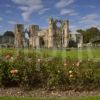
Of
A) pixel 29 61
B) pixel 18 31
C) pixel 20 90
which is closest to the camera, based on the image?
pixel 20 90

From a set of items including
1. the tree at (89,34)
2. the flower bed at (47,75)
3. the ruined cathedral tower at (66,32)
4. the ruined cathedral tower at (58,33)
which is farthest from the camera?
the tree at (89,34)

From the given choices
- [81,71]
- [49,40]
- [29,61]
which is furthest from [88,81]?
[49,40]

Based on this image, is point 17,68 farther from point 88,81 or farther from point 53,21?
point 53,21

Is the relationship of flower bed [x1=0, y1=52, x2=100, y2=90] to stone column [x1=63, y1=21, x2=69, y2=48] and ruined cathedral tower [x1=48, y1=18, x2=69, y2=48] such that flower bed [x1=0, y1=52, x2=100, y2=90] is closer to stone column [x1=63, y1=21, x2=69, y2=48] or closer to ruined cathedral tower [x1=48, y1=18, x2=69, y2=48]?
ruined cathedral tower [x1=48, y1=18, x2=69, y2=48]

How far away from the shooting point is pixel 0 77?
941cm

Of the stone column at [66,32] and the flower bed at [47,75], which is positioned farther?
the stone column at [66,32]

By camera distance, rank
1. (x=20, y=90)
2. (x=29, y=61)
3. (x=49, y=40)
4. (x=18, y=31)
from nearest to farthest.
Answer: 1. (x=20, y=90)
2. (x=29, y=61)
3. (x=18, y=31)
4. (x=49, y=40)

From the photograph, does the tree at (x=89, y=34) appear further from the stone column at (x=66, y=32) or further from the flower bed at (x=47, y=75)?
the flower bed at (x=47, y=75)

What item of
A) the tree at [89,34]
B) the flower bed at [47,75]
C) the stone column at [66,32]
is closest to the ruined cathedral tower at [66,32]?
the stone column at [66,32]

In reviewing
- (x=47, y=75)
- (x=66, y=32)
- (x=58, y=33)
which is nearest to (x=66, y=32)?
(x=66, y=32)

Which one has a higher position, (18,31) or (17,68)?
(18,31)

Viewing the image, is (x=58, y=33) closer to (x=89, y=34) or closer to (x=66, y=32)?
(x=66, y=32)

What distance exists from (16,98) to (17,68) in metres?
1.72

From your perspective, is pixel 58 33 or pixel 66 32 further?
pixel 58 33
